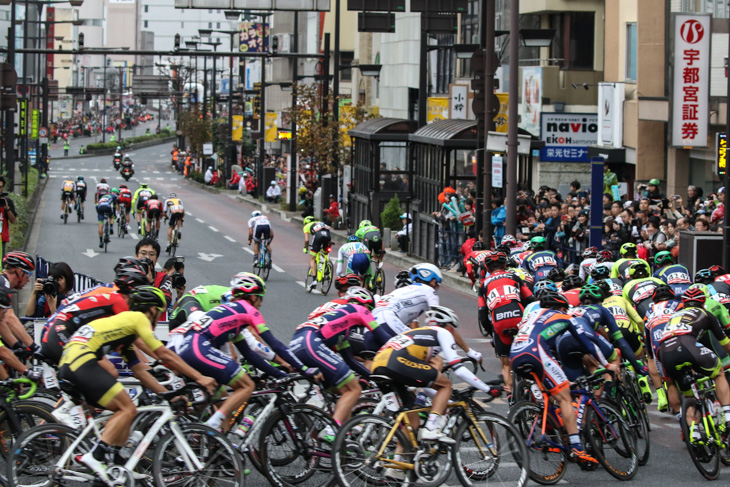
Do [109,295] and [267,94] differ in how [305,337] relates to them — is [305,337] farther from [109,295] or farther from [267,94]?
[267,94]

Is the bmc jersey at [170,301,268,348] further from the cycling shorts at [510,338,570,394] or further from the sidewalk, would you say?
the sidewalk

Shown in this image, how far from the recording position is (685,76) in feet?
86.8

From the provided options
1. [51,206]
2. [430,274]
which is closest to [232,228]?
[51,206]

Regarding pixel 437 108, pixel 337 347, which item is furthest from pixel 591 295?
pixel 437 108

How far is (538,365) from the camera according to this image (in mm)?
10453

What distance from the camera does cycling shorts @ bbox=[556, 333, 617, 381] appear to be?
11.0 metres

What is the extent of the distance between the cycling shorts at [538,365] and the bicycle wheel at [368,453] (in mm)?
1602

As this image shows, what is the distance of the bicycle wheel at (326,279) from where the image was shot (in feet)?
79.5

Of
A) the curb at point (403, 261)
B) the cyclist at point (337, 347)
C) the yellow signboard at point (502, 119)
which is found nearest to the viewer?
the cyclist at point (337, 347)

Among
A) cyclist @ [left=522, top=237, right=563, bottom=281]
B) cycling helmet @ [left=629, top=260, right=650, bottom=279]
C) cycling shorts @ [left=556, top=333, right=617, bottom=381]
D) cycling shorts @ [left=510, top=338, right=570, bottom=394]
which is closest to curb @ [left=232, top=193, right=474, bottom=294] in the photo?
cyclist @ [left=522, top=237, right=563, bottom=281]

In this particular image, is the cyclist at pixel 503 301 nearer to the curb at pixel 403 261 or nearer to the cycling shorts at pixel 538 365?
the cycling shorts at pixel 538 365

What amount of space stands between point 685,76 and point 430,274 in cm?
1614

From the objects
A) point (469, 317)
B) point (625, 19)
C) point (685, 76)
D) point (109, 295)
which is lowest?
point (469, 317)

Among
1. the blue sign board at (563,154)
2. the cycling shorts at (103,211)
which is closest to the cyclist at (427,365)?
the cycling shorts at (103,211)
